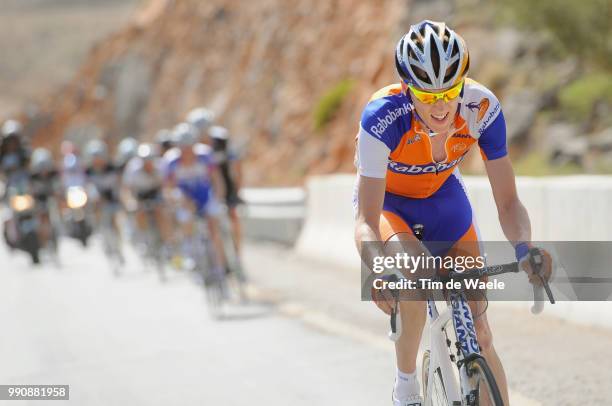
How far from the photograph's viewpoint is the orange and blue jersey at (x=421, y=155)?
16.0 ft

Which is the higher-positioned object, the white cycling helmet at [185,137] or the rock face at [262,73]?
the rock face at [262,73]

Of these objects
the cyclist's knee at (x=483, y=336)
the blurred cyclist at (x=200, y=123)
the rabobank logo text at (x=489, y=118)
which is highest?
the blurred cyclist at (x=200, y=123)

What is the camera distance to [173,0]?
48.2 metres

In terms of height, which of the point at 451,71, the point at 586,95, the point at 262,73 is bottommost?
the point at 451,71

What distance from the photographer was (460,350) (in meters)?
4.46

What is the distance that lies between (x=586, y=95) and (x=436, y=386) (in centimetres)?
1636

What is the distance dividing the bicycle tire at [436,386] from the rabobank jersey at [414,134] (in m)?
0.91

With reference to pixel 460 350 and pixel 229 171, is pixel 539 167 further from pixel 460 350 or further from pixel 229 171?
pixel 460 350

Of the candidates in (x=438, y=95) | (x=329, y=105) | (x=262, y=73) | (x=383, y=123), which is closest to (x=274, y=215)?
(x=329, y=105)

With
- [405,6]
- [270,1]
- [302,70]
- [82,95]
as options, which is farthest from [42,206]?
[82,95]

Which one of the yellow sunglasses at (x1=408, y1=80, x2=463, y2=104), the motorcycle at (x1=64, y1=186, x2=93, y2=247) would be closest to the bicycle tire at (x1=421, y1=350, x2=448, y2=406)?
the yellow sunglasses at (x1=408, y1=80, x2=463, y2=104)

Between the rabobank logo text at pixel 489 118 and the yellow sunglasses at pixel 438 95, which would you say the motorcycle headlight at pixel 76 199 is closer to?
the rabobank logo text at pixel 489 118

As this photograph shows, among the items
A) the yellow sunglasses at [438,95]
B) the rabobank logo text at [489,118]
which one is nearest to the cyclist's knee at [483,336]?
the rabobank logo text at [489,118]

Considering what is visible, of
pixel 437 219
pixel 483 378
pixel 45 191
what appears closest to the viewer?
pixel 483 378
